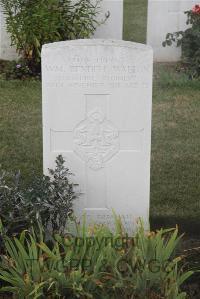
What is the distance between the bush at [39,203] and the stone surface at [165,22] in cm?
596

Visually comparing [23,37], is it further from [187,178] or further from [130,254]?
[130,254]

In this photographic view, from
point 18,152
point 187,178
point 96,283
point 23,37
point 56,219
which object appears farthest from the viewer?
point 23,37

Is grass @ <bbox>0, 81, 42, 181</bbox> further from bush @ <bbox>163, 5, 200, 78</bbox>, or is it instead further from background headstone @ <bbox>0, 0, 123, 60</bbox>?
bush @ <bbox>163, 5, 200, 78</bbox>

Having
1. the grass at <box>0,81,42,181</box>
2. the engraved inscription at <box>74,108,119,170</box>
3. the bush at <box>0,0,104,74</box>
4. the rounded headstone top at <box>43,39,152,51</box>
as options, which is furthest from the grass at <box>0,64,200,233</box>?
the rounded headstone top at <box>43,39,152,51</box>

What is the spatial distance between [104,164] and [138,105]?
0.49 meters

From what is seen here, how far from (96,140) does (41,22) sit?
4973 mm

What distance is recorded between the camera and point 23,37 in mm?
10273

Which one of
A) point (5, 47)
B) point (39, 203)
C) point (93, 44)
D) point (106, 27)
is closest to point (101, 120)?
point (93, 44)

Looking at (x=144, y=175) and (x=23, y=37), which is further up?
(x=23, y=37)

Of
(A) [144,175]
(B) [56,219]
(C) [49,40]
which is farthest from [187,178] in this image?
(C) [49,40]

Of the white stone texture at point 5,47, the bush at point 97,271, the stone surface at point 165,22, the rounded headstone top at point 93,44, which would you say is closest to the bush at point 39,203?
the bush at point 97,271

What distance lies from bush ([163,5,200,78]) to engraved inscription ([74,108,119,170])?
16.5 ft

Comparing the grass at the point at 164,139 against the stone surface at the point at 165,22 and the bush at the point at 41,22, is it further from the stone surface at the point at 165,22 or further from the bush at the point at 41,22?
the bush at the point at 41,22

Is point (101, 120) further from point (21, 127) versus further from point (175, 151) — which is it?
point (21, 127)
